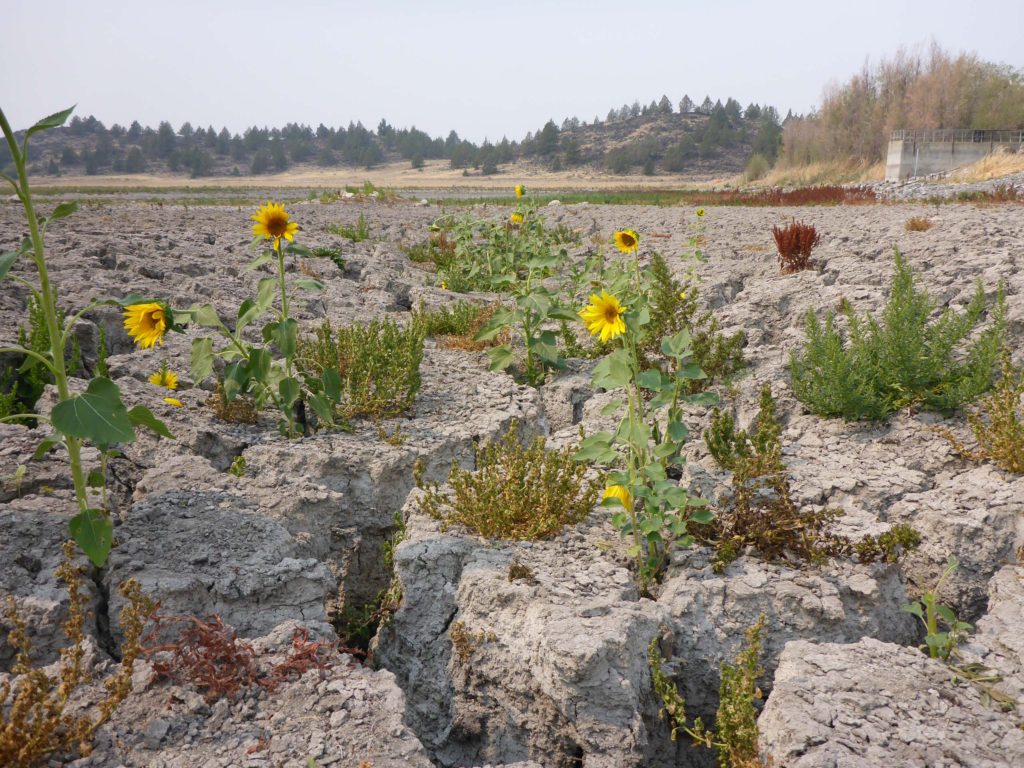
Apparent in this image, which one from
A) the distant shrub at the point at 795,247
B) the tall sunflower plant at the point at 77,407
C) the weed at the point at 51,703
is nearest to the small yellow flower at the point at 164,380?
the tall sunflower plant at the point at 77,407

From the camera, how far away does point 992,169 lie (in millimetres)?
29797

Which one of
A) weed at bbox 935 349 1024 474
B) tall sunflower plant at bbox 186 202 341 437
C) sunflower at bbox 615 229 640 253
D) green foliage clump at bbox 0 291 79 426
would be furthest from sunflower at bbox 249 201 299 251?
weed at bbox 935 349 1024 474

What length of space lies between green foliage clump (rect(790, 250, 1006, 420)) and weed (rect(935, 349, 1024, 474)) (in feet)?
0.59

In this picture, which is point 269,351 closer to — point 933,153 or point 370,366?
point 370,366

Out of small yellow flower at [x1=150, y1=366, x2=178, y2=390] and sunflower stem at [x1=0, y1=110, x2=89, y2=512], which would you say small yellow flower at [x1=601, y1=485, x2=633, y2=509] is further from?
small yellow flower at [x1=150, y1=366, x2=178, y2=390]

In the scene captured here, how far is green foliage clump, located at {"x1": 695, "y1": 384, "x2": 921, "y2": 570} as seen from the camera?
2.88m

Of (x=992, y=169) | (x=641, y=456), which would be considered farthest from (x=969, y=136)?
(x=641, y=456)

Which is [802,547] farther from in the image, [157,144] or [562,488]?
[157,144]

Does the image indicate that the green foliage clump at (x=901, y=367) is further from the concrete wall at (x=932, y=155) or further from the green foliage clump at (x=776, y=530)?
the concrete wall at (x=932, y=155)

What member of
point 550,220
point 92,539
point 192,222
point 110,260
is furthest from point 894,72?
point 92,539

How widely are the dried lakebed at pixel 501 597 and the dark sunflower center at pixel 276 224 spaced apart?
1122 mm

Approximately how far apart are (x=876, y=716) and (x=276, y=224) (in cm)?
329

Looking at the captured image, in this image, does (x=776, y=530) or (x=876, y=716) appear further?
(x=776, y=530)

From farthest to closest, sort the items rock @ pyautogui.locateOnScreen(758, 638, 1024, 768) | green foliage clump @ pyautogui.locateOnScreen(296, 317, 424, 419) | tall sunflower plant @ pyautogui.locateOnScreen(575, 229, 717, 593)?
green foliage clump @ pyautogui.locateOnScreen(296, 317, 424, 419)
tall sunflower plant @ pyautogui.locateOnScreen(575, 229, 717, 593)
rock @ pyautogui.locateOnScreen(758, 638, 1024, 768)
